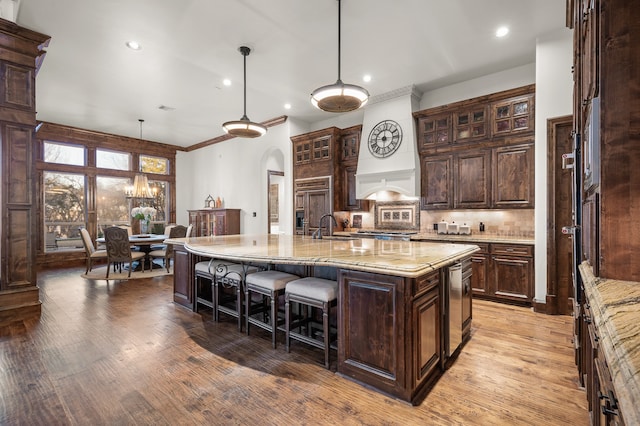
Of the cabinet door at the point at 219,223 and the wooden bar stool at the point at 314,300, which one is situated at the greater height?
the cabinet door at the point at 219,223

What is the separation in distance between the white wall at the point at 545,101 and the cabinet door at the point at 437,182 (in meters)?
1.21

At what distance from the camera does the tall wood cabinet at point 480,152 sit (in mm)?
4219

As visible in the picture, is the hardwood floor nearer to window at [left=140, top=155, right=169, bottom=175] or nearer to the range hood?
the range hood

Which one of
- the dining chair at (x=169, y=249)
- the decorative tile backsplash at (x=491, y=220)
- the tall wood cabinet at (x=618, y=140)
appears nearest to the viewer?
the tall wood cabinet at (x=618, y=140)

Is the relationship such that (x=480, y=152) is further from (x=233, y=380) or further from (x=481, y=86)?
A: (x=233, y=380)

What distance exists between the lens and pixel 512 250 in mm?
4004

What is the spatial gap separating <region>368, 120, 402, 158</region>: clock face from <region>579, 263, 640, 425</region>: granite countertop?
14.3ft

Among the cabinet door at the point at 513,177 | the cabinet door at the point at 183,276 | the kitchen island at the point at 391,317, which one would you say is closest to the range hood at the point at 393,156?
the cabinet door at the point at 513,177

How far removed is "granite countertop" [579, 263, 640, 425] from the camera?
52cm

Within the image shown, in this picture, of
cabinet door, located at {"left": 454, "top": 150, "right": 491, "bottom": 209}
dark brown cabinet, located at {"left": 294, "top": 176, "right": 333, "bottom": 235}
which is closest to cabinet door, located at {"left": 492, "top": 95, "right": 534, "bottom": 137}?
cabinet door, located at {"left": 454, "top": 150, "right": 491, "bottom": 209}

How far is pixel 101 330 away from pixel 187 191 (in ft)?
23.7

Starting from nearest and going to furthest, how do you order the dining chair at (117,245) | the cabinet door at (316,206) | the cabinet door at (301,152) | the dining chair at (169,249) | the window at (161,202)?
the dining chair at (117,245)
the cabinet door at (316,206)
the dining chair at (169,249)
the cabinet door at (301,152)
the window at (161,202)

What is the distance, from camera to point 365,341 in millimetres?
2084

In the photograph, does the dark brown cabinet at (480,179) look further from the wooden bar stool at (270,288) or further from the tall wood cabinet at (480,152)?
the wooden bar stool at (270,288)
